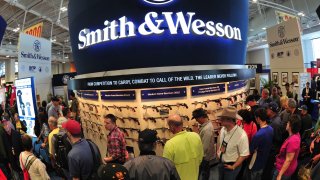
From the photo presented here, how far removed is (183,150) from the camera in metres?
3.36

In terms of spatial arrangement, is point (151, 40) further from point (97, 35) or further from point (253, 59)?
point (253, 59)

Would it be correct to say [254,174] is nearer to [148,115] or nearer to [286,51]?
[148,115]

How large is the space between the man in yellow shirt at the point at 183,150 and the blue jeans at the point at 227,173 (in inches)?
18.2

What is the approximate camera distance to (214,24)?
5730 millimetres

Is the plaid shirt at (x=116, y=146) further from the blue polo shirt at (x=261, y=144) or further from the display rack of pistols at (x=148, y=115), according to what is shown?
the blue polo shirt at (x=261, y=144)

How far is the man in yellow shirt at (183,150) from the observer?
3330mm

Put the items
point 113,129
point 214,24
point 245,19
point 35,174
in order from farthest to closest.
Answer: point 245,19
point 214,24
point 113,129
point 35,174

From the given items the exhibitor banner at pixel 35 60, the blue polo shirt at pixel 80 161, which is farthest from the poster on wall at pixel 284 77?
the blue polo shirt at pixel 80 161

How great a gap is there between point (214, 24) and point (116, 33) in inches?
76.5

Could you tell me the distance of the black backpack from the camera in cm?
419

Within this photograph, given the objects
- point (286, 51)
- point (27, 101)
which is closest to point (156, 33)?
point (27, 101)

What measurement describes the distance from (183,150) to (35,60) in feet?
24.7

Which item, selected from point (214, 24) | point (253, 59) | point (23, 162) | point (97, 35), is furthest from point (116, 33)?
point (253, 59)

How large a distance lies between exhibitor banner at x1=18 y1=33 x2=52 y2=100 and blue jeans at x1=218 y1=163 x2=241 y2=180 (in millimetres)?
6970
